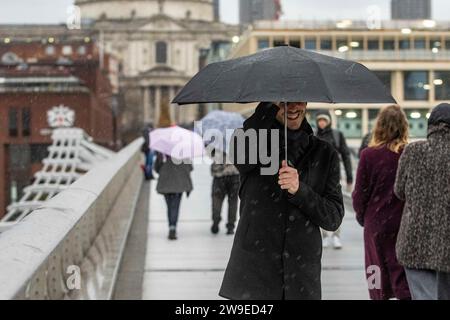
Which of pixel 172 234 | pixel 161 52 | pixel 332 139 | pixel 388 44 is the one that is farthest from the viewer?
pixel 161 52

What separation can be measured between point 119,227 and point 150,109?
142710mm

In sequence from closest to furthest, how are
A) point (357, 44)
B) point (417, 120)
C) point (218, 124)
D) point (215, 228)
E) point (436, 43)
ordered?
point (218, 124), point (215, 228), point (417, 120), point (436, 43), point (357, 44)

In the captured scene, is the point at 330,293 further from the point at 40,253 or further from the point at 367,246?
the point at 40,253

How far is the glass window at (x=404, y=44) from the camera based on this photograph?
6022 cm

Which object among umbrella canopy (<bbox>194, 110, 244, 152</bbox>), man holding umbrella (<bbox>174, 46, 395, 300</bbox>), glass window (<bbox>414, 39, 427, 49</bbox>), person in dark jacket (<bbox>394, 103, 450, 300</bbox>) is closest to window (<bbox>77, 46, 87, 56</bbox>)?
glass window (<bbox>414, 39, 427, 49</bbox>)

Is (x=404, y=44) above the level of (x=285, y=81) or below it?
above

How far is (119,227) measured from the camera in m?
13.2

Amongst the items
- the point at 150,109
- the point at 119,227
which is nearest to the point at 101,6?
the point at 150,109

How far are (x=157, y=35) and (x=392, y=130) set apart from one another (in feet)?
526

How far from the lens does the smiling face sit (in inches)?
198

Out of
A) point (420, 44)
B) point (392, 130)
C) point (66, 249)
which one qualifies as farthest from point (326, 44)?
point (66, 249)

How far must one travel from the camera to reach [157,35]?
166 metres

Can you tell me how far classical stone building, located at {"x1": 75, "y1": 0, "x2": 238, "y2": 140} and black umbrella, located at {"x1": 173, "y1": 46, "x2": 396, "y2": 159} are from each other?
151 metres

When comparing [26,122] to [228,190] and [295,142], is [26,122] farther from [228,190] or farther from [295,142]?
[295,142]
